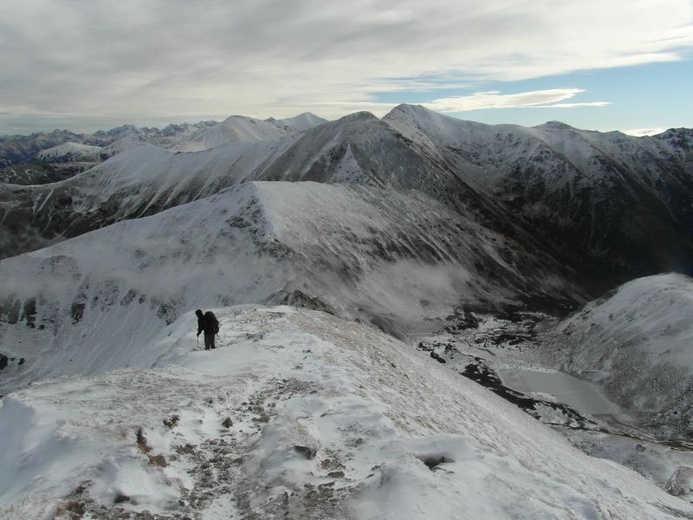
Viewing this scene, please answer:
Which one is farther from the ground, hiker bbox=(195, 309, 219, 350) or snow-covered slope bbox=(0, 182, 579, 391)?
hiker bbox=(195, 309, 219, 350)

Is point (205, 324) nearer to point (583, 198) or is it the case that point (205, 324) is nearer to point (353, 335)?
point (353, 335)

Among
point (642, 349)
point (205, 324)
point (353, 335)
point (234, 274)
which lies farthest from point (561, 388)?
point (205, 324)

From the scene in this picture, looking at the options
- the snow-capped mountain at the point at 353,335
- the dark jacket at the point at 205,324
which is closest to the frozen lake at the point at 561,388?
the snow-capped mountain at the point at 353,335

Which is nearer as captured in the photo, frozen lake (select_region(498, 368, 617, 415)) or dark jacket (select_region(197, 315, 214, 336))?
dark jacket (select_region(197, 315, 214, 336))

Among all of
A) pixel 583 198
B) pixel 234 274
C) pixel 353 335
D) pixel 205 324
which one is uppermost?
pixel 205 324

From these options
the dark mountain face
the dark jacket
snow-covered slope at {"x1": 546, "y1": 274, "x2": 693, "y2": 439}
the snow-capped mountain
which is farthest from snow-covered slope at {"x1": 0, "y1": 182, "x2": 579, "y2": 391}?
the dark jacket

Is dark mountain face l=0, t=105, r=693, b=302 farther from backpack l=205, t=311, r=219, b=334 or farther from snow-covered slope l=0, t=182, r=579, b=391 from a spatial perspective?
backpack l=205, t=311, r=219, b=334

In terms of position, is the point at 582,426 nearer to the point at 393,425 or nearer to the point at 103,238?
the point at 393,425

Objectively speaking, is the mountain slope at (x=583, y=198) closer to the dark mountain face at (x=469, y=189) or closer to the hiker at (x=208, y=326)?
Answer: the dark mountain face at (x=469, y=189)
